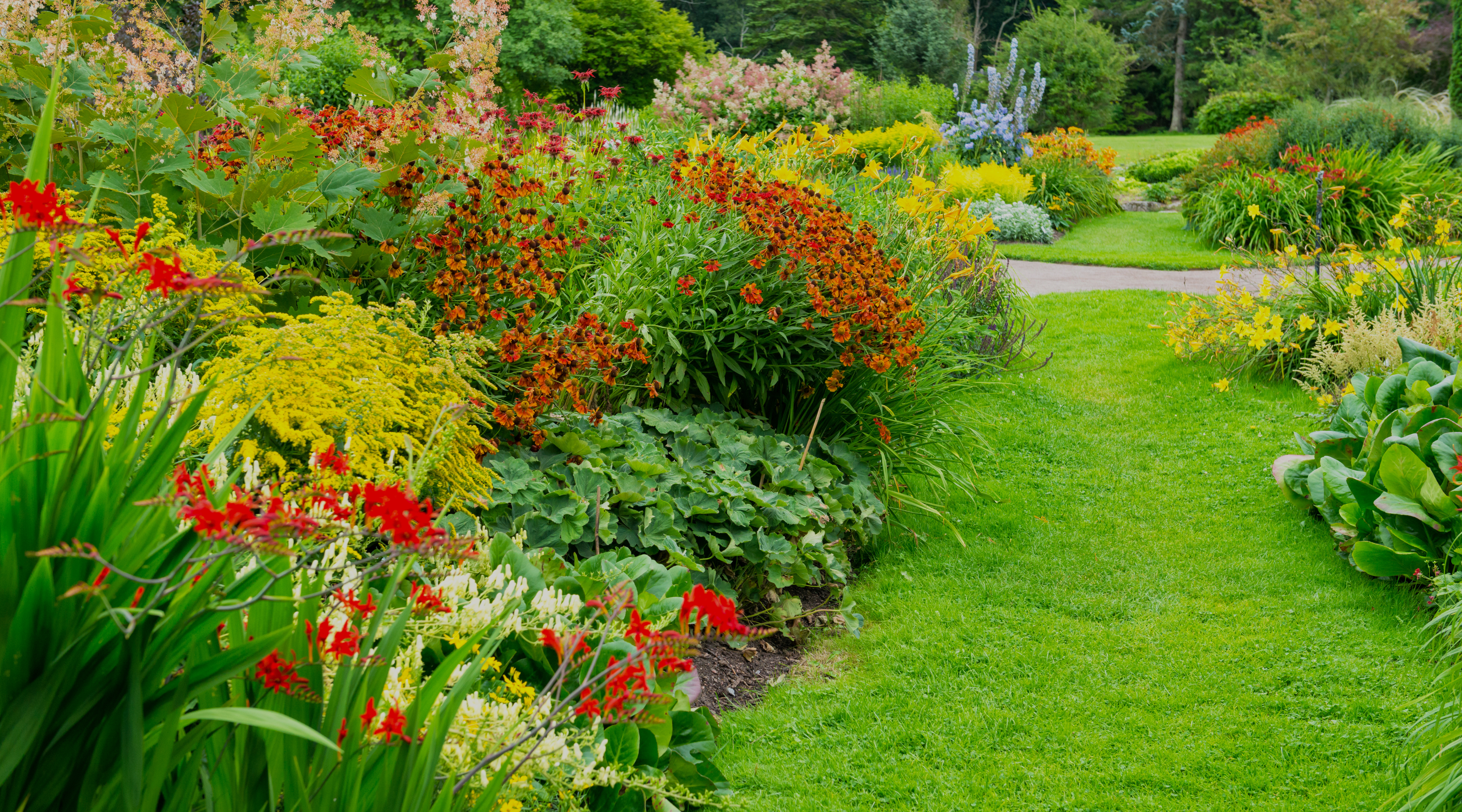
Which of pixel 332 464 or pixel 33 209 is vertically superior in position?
pixel 33 209

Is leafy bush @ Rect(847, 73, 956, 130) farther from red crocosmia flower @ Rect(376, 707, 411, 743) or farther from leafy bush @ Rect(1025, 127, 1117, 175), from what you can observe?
red crocosmia flower @ Rect(376, 707, 411, 743)

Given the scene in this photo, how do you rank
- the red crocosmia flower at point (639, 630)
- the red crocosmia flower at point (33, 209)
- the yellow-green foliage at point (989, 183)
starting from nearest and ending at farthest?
the red crocosmia flower at point (33, 209) < the red crocosmia flower at point (639, 630) < the yellow-green foliage at point (989, 183)

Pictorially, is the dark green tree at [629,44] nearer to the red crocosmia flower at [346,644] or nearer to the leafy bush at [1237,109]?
the leafy bush at [1237,109]

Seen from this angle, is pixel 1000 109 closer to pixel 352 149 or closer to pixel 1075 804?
pixel 352 149

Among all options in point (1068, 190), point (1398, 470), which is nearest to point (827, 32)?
point (1068, 190)

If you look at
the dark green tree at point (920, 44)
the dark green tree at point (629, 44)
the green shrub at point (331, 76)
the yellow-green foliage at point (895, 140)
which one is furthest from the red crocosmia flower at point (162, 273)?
the dark green tree at point (920, 44)

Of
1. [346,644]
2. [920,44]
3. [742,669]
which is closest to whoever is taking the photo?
[346,644]

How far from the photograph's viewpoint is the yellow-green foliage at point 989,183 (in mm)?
11727

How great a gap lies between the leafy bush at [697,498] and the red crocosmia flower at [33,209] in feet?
5.49

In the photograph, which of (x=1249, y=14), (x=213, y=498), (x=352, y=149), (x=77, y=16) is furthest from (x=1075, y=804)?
(x=1249, y=14)

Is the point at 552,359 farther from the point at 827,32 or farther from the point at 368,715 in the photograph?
the point at 827,32

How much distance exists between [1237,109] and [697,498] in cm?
2647

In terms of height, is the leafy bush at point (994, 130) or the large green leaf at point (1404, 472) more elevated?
the leafy bush at point (994, 130)

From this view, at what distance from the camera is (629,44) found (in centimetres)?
2556
